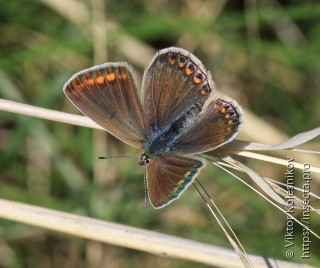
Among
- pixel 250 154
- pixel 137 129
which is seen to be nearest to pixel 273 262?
pixel 250 154

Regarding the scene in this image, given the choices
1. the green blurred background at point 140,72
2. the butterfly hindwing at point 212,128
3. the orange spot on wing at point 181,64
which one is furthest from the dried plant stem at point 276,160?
the green blurred background at point 140,72

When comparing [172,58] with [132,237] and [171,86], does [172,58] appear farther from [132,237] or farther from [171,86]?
[132,237]

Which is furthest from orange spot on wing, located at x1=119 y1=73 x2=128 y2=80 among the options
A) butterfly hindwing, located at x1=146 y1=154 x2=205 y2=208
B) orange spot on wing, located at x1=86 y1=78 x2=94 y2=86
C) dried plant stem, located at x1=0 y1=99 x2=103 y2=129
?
butterfly hindwing, located at x1=146 y1=154 x2=205 y2=208

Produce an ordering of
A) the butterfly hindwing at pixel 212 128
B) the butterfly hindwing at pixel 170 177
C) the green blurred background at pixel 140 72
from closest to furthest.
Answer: the butterfly hindwing at pixel 170 177
the butterfly hindwing at pixel 212 128
the green blurred background at pixel 140 72

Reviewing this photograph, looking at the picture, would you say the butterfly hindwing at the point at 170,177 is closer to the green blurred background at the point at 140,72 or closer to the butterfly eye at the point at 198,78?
the butterfly eye at the point at 198,78

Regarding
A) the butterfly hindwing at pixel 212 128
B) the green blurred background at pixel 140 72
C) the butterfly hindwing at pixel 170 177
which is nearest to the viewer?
the butterfly hindwing at pixel 170 177

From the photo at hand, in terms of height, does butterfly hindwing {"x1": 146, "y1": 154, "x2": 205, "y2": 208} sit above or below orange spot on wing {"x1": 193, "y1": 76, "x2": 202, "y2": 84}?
below

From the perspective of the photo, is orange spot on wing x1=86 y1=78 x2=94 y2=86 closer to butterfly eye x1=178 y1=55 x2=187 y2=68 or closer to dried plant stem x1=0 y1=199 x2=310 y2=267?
butterfly eye x1=178 y1=55 x2=187 y2=68

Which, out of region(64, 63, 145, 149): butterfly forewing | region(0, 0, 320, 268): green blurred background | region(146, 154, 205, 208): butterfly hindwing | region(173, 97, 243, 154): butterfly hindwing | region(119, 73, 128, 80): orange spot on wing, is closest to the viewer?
region(146, 154, 205, 208): butterfly hindwing

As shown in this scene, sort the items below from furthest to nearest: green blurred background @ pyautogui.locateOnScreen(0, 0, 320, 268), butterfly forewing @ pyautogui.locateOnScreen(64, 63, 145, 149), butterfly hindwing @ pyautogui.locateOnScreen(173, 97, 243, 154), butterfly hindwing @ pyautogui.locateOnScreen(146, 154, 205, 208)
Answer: green blurred background @ pyautogui.locateOnScreen(0, 0, 320, 268) < butterfly forewing @ pyautogui.locateOnScreen(64, 63, 145, 149) < butterfly hindwing @ pyautogui.locateOnScreen(173, 97, 243, 154) < butterfly hindwing @ pyautogui.locateOnScreen(146, 154, 205, 208)

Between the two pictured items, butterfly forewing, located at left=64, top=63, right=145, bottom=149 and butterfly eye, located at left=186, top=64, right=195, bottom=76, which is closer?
butterfly forewing, located at left=64, top=63, right=145, bottom=149
